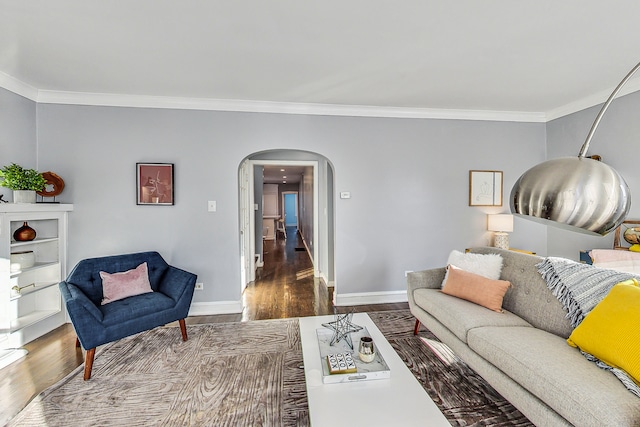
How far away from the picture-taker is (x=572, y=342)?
1722 millimetres

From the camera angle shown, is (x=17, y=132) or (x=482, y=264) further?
(x=17, y=132)

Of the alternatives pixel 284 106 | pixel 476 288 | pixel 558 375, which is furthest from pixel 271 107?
pixel 558 375

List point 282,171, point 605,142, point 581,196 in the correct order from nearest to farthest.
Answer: point 581,196 → point 605,142 → point 282,171

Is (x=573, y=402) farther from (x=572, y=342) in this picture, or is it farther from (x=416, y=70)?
(x=416, y=70)

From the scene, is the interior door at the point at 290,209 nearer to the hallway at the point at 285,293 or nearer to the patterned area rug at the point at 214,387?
the hallway at the point at 285,293

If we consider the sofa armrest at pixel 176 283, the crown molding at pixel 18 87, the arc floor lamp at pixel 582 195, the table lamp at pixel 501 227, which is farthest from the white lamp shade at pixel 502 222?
the crown molding at pixel 18 87

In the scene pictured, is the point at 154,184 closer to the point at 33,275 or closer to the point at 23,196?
the point at 23,196

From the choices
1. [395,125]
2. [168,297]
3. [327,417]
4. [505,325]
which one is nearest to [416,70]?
[395,125]

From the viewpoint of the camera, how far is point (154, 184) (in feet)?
10.9

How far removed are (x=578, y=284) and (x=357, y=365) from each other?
153cm

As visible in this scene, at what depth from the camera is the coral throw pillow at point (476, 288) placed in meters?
2.31

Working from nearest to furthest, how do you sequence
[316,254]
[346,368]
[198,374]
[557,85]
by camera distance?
[346,368], [198,374], [557,85], [316,254]

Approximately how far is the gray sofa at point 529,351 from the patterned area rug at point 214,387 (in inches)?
9.6

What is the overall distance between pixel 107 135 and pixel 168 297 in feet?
6.51
